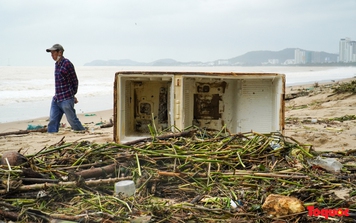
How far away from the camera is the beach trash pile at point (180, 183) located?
8.89ft

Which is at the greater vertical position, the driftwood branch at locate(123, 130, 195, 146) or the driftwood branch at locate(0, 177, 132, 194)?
the driftwood branch at locate(123, 130, 195, 146)

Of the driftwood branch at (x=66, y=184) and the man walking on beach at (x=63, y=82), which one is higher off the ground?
the man walking on beach at (x=63, y=82)

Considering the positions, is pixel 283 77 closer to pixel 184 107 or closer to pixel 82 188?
pixel 184 107

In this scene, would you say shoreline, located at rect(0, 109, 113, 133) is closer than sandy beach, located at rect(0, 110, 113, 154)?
No

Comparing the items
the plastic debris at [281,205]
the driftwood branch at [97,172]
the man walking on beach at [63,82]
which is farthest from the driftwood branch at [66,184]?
the man walking on beach at [63,82]

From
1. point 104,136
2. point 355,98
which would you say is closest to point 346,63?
point 355,98

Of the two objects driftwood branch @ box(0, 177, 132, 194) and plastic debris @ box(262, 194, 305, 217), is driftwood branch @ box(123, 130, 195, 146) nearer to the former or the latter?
driftwood branch @ box(0, 177, 132, 194)

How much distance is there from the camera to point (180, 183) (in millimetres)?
3320

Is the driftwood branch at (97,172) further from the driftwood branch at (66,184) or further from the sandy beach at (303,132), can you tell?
the sandy beach at (303,132)

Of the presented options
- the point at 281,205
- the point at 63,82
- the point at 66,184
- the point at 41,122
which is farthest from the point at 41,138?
the point at 281,205

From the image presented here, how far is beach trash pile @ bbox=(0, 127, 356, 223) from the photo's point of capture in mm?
2711

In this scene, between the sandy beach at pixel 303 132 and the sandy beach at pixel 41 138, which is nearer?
the sandy beach at pixel 303 132

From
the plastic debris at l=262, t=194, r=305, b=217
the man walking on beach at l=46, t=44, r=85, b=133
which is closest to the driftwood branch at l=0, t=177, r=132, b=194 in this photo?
the plastic debris at l=262, t=194, r=305, b=217

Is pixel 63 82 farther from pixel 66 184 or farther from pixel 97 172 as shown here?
pixel 66 184
